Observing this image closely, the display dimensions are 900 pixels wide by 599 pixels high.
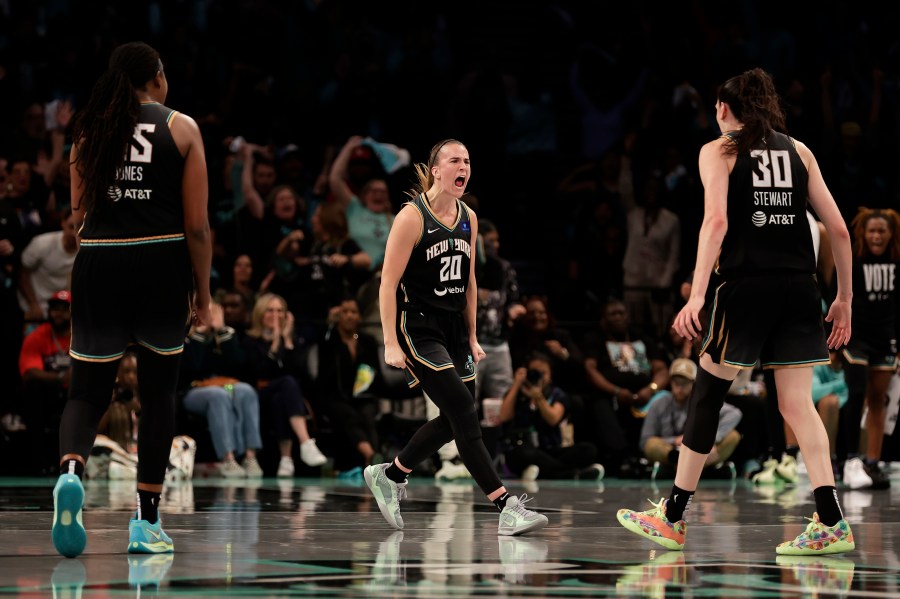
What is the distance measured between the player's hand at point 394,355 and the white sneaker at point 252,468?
552 centimetres

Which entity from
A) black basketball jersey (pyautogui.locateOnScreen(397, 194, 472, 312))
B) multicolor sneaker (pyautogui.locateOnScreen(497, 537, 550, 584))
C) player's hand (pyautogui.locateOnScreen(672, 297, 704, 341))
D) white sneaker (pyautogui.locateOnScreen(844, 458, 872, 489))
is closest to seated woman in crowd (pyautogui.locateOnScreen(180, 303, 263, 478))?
white sneaker (pyautogui.locateOnScreen(844, 458, 872, 489))

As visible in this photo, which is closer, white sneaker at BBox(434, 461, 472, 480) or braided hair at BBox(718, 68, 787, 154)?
braided hair at BBox(718, 68, 787, 154)

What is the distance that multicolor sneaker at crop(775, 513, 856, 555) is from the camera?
6.17 m

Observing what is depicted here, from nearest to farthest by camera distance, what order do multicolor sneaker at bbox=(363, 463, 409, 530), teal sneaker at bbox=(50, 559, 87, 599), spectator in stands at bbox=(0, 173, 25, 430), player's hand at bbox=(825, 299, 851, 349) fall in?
1. teal sneaker at bbox=(50, 559, 87, 599)
2. player's hand at bbox=(825, 299, 851, 349)
3. multicolor sneaker at bbox=(363, 463, 409, 530)
4. spectator in stands at bbox=(0, 173, 25, 430)

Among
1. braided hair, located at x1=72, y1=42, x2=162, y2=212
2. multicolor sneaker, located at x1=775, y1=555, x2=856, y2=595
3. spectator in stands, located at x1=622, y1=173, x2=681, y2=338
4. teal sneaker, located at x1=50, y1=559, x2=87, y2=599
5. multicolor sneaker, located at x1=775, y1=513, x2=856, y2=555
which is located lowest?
multicolor sneaker, located at x1=775, y1=555, x2=856, y2=595

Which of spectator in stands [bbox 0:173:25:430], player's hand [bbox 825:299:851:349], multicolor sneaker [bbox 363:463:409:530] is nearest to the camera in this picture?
player's hand [bbox 825:299:851:349]

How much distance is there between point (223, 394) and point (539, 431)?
2872 millimetres

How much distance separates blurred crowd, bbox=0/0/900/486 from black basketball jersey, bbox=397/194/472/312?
4.52m

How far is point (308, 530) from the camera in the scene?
7.18 metres

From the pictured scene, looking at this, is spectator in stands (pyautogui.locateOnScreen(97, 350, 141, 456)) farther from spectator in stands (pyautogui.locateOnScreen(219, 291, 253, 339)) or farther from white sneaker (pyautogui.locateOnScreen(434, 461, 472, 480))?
white sneaker (pyautogui.locateOnScreen(434, 461, 472, 480))

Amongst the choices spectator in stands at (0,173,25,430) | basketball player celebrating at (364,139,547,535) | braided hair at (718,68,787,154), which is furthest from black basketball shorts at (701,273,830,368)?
spectator in stands at (0,173,25,430)

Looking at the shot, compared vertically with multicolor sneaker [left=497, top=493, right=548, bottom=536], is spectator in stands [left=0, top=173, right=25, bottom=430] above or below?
above

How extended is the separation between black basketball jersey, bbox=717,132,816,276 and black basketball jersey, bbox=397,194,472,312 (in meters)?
1.57

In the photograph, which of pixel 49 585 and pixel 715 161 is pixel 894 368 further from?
pixel 49 585
